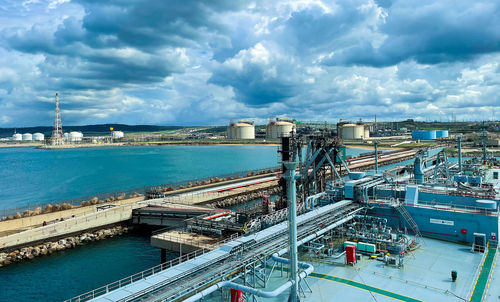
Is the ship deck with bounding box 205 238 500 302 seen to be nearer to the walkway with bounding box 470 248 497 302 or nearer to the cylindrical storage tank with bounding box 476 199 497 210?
the walkway with bounding box 470 248 497 302

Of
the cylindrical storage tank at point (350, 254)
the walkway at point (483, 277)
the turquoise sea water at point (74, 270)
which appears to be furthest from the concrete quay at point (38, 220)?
the walkway at point (483, 277)

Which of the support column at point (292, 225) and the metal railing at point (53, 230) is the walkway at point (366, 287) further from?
the metal railing at point (53, 230)

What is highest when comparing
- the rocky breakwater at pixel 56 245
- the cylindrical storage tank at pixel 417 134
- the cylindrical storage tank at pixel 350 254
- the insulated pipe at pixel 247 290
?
the cylindrical storage tank at pixel 417 134

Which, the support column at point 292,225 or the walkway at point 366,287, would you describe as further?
the walkway at point 366,287

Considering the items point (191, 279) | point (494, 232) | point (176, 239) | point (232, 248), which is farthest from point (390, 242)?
point (176, 239)

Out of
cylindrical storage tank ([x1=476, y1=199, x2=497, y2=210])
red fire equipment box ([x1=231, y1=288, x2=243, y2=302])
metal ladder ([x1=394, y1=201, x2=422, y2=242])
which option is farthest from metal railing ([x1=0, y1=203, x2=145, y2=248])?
cylindrical storage tank ([x1=476, y1=199, x2=497, y2=210])

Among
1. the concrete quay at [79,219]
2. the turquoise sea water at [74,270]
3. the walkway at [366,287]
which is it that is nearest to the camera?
the walkway at [366,287]

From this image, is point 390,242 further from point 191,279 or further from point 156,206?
point 156,206

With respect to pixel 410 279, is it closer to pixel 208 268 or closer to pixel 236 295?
pixel 236 295

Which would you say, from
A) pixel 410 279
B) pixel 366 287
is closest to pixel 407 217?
pixel 410 279
